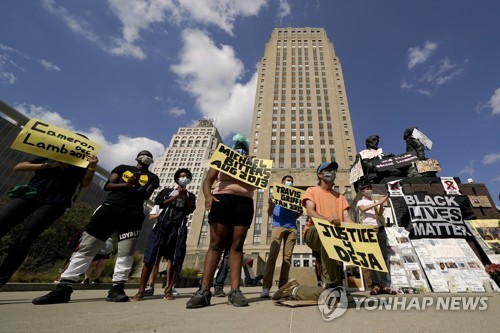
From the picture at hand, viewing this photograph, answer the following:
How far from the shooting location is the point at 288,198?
4.54 metres

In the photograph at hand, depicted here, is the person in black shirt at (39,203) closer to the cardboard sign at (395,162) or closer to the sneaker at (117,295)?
the sneaker at (117,295)

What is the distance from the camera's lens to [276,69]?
5716cm

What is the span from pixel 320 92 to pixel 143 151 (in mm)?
55354

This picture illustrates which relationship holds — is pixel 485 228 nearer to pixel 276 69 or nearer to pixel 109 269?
pixel 109 269

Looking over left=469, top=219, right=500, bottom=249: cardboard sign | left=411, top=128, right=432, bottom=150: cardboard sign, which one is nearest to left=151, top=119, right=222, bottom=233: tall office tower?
left=411, top=128, right=432, bottom=150: cardboard sign

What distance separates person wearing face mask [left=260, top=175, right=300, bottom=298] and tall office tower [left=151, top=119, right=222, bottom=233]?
89904mm

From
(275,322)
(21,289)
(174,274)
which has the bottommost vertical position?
(21,289)

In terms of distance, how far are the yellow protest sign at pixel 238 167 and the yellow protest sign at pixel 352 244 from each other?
848mm

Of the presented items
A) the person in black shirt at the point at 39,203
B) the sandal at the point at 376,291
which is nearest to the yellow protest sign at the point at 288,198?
the sandal at the point at 376,291

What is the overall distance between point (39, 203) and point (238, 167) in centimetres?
233

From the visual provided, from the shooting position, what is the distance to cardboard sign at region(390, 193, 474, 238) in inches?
204

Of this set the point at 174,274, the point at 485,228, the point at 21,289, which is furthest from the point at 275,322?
the point at 485,228

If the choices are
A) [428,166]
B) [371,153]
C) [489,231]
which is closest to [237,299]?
[489,231]

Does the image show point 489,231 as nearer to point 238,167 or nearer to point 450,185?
point 450,185
